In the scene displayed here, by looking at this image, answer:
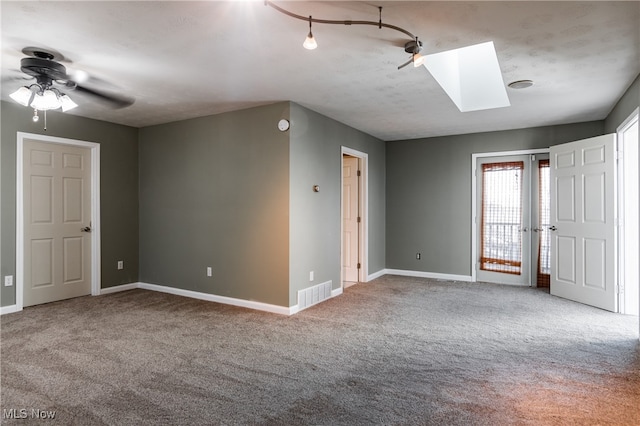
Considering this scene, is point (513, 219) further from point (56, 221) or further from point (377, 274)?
point (56, 221)

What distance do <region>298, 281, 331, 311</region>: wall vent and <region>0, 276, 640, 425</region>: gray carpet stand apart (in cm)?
12

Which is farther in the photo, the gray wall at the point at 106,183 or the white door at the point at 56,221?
the white door at the point at 56,221

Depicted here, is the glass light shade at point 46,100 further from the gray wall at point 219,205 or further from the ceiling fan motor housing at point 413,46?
the ceiling fan motor housing at point 413,46

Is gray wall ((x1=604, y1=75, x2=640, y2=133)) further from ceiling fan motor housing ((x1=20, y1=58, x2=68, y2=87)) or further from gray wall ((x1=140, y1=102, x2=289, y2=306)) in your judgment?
ceiling fan motor housing ((x1=20, y1=58, x2=68, y2=87))

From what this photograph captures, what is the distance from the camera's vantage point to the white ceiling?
2279 millimetres

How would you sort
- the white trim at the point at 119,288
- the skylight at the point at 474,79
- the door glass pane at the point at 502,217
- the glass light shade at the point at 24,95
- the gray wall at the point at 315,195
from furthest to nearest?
the door glass pane at the point at 502,217 → the white trim at the point at 119,288 → the gray wall at the point at 315,195 → the skylight at the point at 474,79 → the glass light shade at the point at 24,95

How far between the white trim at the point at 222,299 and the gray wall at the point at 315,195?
0.19 metres

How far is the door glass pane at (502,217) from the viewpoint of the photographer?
582cm

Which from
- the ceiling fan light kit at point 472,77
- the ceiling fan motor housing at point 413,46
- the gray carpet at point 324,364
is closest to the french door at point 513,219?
the gray carpet at point 324,364

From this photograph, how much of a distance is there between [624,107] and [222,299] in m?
5.11

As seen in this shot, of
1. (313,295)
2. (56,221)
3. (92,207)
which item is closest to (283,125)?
(313,295)

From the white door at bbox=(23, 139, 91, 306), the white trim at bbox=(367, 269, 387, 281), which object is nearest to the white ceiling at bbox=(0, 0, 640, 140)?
the white door at bbox=(23, 139, 91, 306)

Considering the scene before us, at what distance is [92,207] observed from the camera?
5184 millimetres

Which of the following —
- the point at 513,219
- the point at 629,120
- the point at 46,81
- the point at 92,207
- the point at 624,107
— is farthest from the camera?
the point at 513,219
